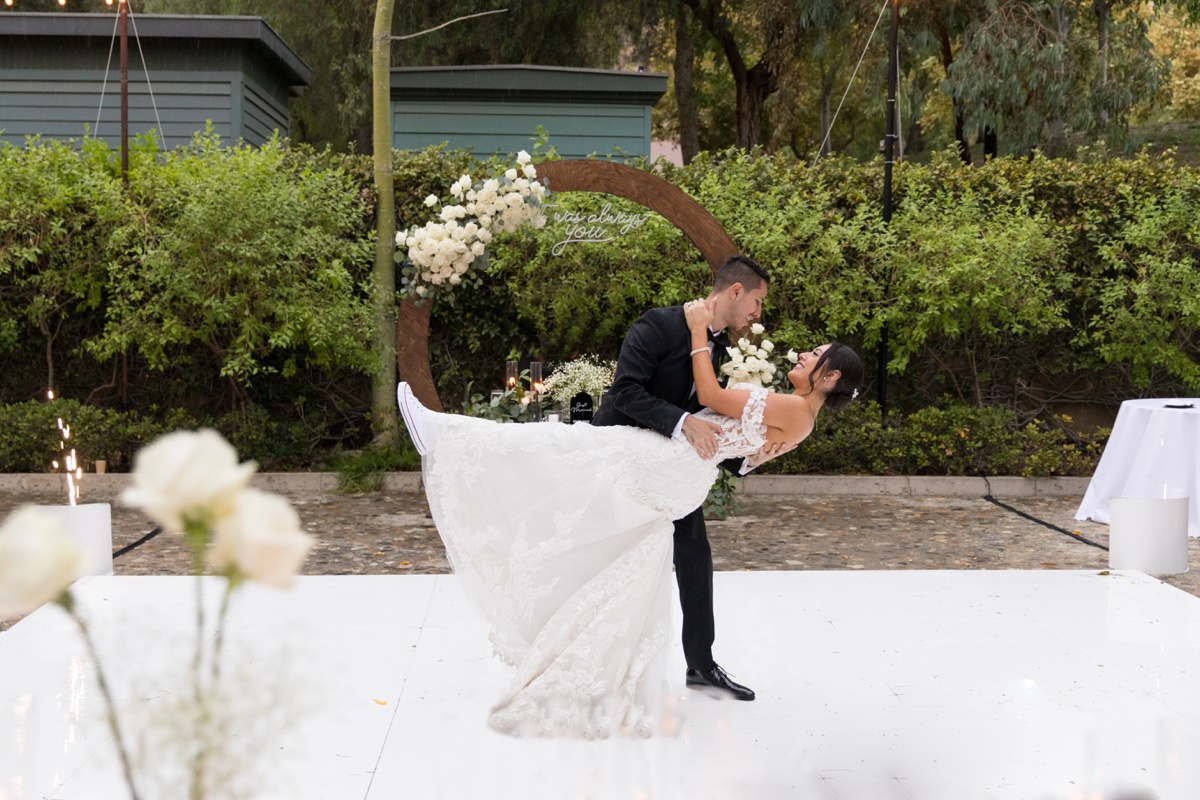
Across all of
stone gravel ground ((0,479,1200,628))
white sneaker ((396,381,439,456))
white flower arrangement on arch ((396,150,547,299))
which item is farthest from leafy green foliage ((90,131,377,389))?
white sneaker ((396,381,439,456))

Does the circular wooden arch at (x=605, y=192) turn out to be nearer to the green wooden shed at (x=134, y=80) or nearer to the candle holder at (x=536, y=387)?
the candle holder at (x=536, y=387)

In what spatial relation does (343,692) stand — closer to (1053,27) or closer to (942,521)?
(942,521)

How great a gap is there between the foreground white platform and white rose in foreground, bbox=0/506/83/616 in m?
1.66

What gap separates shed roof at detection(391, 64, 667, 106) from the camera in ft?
45.7

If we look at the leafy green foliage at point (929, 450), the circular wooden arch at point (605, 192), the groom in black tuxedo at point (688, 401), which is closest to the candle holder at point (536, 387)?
the circular wooden arch at point (605, 192)

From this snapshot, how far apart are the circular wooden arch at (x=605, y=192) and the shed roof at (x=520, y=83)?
5713mm

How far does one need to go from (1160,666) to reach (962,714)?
117 centimetres

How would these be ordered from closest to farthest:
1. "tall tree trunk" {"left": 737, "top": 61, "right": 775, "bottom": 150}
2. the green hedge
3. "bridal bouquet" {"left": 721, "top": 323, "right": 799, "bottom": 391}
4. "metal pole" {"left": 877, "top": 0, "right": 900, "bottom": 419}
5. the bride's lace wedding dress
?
1. the bride's lace wedding dress
2. "bridal bouquet" {"left": 721, "top": 323, "right": 799, "bottom": 391}
3. the green hedge
4. "metal pole" {"left": 877, "top": 0, "right": 900, "bottom": 419}
5. "tall tree trunk" {"left": 737, "top": 61, "right": 775, "bottom": 150}

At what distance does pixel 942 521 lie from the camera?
28.1 feet

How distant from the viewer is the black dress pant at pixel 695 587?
14.0 ft

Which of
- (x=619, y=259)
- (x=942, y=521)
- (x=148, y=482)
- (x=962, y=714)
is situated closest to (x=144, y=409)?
(x=619, y=259)

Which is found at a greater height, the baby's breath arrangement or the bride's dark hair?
the bride's dark hair

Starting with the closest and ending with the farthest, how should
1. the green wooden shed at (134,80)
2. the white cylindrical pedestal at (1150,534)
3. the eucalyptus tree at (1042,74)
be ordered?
the white cylindrical pedestal at (1150,534) → the green wooden shed at (134,80) → the eucalyptus tree at (1042,74)

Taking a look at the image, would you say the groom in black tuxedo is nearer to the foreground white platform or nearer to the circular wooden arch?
the foreground white platform
